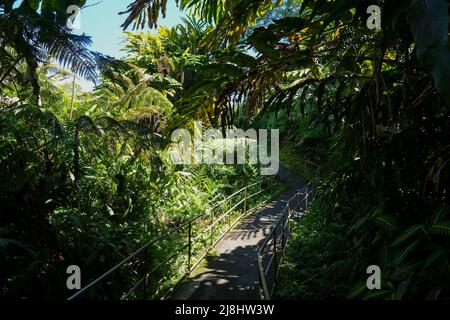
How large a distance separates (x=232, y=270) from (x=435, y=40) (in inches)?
186

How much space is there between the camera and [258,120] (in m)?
4.49

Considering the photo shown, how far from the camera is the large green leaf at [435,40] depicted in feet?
2.51

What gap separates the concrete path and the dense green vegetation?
562 millimetres

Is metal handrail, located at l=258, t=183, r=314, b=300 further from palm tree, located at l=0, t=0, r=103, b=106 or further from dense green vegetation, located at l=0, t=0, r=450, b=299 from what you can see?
palm tree, located at l=0, t=0, r=103, b=106

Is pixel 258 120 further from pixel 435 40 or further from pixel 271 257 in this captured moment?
pixel 435 40

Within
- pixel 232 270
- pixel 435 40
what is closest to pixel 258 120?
pixel 232 270

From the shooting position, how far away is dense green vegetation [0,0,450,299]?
2066 millimetres

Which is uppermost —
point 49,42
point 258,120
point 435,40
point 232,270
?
point 49,42

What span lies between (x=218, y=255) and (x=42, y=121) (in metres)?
3.47

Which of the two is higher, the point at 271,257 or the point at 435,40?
the point at 435,40

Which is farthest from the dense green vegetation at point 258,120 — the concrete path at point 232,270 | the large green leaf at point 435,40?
the concrete path at point 232,270

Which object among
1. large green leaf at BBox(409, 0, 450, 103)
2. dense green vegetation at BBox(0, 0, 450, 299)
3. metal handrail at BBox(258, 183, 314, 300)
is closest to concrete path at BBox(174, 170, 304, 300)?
metal handrail at BBox(258, 183, 314, 300)

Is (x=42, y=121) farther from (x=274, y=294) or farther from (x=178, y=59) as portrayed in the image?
(x=178, y=59)
